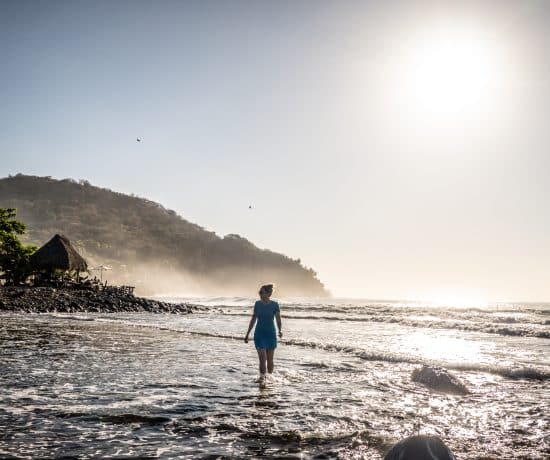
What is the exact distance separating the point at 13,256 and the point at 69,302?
1194 cm

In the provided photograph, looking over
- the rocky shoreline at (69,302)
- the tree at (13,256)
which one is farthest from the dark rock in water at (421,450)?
the tree at (13,256)

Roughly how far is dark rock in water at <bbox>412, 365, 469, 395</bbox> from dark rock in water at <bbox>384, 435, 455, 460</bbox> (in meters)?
6.02

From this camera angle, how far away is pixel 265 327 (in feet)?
31.7

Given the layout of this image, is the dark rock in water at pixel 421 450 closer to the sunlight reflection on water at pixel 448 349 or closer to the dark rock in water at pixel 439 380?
the dark rock in water at pixel 439 380

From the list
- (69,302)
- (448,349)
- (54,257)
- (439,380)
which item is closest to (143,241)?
(54,257)

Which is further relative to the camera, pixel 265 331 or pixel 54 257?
pixel 54 257

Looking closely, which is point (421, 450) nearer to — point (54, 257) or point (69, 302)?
Result: point (69, 302)

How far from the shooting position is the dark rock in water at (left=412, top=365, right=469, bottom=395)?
899cm

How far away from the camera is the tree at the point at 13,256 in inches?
1449

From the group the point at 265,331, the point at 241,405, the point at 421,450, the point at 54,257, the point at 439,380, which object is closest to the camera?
the point at 421,450

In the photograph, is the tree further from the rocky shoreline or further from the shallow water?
the shallow water

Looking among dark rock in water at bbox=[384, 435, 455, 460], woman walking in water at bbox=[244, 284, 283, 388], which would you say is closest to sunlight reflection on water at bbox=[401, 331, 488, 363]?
woman walking in water at bbox=[244, 284, 283, 388]

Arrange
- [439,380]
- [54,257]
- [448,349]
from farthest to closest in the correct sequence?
[54,257], [448,349], [439,380]

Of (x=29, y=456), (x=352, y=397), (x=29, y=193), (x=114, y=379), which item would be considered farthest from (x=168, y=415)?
(x=29, y=193)
